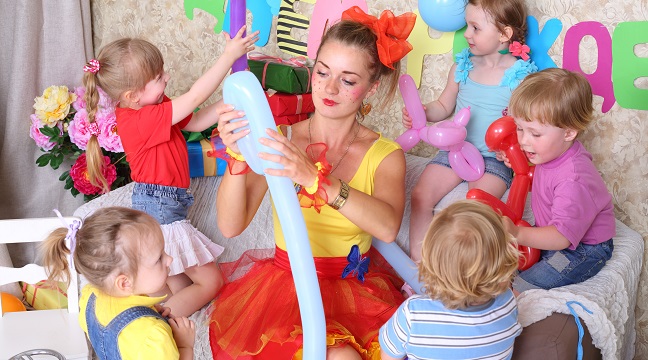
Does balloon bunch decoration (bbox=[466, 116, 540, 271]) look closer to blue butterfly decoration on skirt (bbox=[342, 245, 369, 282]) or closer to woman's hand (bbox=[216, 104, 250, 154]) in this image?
blue butterfly decoration on skirt (bbox=[342, 245, 369, 282])

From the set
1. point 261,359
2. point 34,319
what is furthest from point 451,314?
point 34,319

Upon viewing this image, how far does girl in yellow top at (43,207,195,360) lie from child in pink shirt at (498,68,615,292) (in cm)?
84

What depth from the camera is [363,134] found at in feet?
6.59

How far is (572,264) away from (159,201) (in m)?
1.20

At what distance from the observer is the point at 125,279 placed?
5.18ft

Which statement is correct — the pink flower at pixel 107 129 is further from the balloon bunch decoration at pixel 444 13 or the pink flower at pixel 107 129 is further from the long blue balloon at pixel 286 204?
the long blue balloon at pixel 286 204

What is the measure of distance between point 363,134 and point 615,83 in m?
0.74

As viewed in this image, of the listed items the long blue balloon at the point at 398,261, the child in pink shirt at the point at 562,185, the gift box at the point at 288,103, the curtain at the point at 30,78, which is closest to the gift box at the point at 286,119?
the gift box at the point at 288,103

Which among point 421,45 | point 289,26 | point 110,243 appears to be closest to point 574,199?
point 421,45

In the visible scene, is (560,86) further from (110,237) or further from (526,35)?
(110,237)

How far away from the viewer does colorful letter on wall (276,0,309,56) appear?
2.82 meters

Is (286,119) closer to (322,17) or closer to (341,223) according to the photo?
(322,17)

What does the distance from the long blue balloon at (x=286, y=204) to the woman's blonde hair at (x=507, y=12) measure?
3.16ft

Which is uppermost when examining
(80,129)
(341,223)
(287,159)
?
(287,159)
